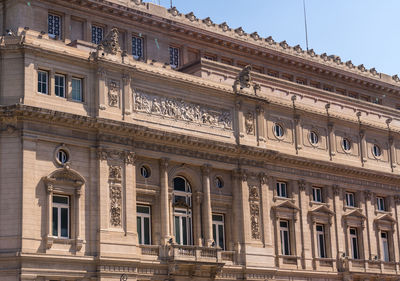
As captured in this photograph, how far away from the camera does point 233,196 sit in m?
53.8

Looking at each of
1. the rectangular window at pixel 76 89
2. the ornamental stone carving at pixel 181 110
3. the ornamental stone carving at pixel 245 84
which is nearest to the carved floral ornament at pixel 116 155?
the ornamental stone carving at pixel 181 110

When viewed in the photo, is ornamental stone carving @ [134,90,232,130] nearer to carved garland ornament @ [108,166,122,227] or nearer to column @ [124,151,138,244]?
column @ [124,151,138,244]

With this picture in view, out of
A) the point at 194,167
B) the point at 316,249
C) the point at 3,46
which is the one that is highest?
the point at 3,46

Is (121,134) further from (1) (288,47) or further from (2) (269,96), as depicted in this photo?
(1) (288,47)

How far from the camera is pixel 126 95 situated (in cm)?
4922

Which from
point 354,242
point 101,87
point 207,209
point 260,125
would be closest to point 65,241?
point 101,87

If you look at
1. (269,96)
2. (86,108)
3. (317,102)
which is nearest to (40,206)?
(86,108)

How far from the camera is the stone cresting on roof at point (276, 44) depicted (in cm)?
6215

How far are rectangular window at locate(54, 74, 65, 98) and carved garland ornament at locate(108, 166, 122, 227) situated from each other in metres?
5.33

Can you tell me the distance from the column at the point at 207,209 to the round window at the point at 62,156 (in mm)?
10263

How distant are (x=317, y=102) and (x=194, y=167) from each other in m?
16.8

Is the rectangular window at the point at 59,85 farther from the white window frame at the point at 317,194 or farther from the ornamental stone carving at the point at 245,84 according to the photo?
the white window frame at the point at 317,194

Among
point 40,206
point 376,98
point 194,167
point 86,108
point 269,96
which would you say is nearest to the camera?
point 40,206

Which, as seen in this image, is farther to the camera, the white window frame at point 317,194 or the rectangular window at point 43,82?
the white window frame at point 317,194
